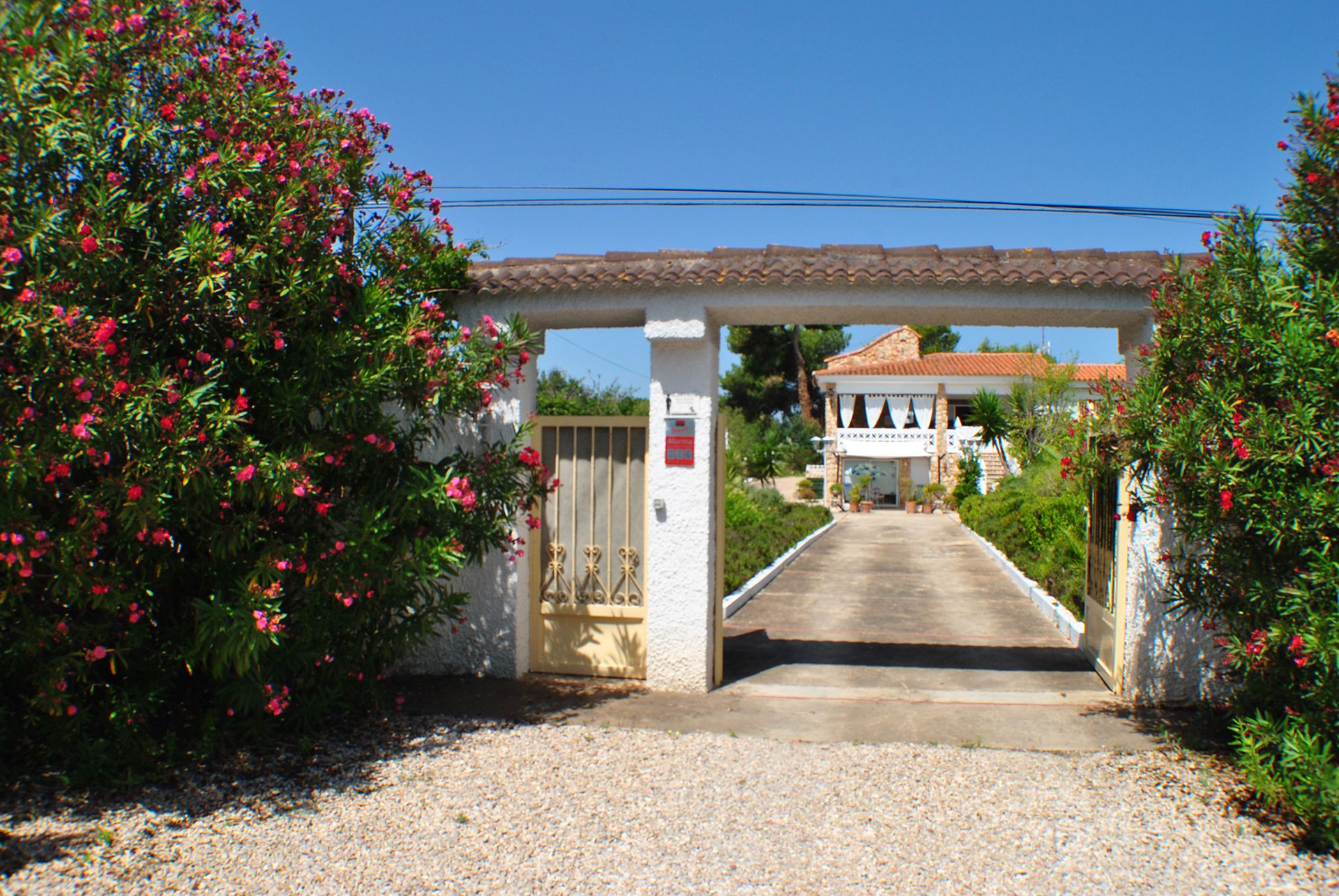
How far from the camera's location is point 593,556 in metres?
7.38

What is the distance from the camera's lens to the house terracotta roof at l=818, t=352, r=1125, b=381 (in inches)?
1359

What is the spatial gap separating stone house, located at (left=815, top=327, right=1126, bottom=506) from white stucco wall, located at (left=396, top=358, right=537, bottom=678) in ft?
94.2

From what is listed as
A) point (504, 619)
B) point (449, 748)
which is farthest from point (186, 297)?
point (504, 619)

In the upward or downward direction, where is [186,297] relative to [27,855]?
upward

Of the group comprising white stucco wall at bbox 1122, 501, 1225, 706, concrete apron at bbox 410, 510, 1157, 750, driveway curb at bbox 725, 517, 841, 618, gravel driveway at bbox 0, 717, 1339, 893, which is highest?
white stucco wall at bbox 1122, 501, 1225, 706

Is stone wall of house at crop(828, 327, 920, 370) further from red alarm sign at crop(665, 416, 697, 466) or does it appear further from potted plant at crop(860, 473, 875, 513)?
red alarm sign at crop(665, 416, 697, 466)

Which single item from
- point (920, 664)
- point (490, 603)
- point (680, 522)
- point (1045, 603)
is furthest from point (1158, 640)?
point (490, 603)

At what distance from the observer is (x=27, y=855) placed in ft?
12.9

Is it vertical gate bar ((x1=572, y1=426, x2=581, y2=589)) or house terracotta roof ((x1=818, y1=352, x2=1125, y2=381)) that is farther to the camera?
house terracotta roof ((x1=818, y1=352, x2=1125, y2=381))

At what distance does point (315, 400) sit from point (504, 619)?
2883 millimetres

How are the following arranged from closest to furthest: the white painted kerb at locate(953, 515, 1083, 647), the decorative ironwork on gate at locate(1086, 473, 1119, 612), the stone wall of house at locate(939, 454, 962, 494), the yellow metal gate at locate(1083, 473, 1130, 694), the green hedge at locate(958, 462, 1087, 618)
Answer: the yellow metal gate at locate(1083, 473, 1130, 694) < the decorative ironwork on gate at locate(1086, 473, 1119, 612) < the white painted kerb at locate(953, 515, 1083, 647) < the green hedge at locate(958, 462, 1087, 618) < the stone wall of house at locate(939, 454, 962, 494)

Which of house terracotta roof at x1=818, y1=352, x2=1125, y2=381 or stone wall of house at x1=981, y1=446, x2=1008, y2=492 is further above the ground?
house terracotta roof at x1=818, y1=352, x2=1125, y2=381

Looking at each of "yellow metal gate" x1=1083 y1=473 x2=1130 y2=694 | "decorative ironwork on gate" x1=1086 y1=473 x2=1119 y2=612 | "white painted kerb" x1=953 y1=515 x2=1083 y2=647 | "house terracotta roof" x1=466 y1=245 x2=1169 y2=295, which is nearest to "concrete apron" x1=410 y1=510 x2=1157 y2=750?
"white painted kerb" x1=953 y1=515 x2=1083 y2=647

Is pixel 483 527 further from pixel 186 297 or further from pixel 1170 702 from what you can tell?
pixel 1170 702
